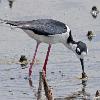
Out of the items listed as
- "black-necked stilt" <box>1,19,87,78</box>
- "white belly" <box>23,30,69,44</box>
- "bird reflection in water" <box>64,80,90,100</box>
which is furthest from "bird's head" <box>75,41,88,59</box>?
"bird reflection in water" <box>64,80,90,100</box>

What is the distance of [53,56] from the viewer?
16.2 m

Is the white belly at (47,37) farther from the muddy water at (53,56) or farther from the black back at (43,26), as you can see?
the muddy water at (53,56)

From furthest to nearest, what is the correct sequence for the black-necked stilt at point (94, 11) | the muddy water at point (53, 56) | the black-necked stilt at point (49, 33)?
1. the black-necked stilt at point (94, 11)
2. the black-necked stilt at point (49, 33)
3. the muddy water at point (53, 56)

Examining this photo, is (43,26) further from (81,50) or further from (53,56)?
(53,56)

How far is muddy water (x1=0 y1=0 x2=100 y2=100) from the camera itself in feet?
44.3

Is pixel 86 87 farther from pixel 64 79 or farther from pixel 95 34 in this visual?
pixel 95 34

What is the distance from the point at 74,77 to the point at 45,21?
5.07 feet

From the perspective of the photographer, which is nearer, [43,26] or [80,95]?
[80,95]

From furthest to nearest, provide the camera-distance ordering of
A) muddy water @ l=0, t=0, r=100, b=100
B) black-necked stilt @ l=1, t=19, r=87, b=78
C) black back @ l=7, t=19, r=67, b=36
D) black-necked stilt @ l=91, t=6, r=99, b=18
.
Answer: black-necked stilt @ l=91, t=6, r=99, b=18, black-necked stilt @ l=1, t=19, r=87, b=78, black back @ l=7, t=19, r=67, b=36, muddy water @ l=0, t=0, r=100, b=100

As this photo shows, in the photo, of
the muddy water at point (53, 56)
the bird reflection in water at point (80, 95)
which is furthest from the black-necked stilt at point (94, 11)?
the bird reflection in water at point (80, 95)

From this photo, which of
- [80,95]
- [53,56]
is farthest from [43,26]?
[80,95]

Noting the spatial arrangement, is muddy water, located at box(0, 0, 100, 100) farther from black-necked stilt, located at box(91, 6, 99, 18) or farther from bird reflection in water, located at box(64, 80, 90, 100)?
black-necked stilt, located at box(91, 6, 99, 18)

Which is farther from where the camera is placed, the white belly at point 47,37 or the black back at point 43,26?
the white belly at point 47,37

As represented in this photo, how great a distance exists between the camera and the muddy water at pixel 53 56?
532 inches
